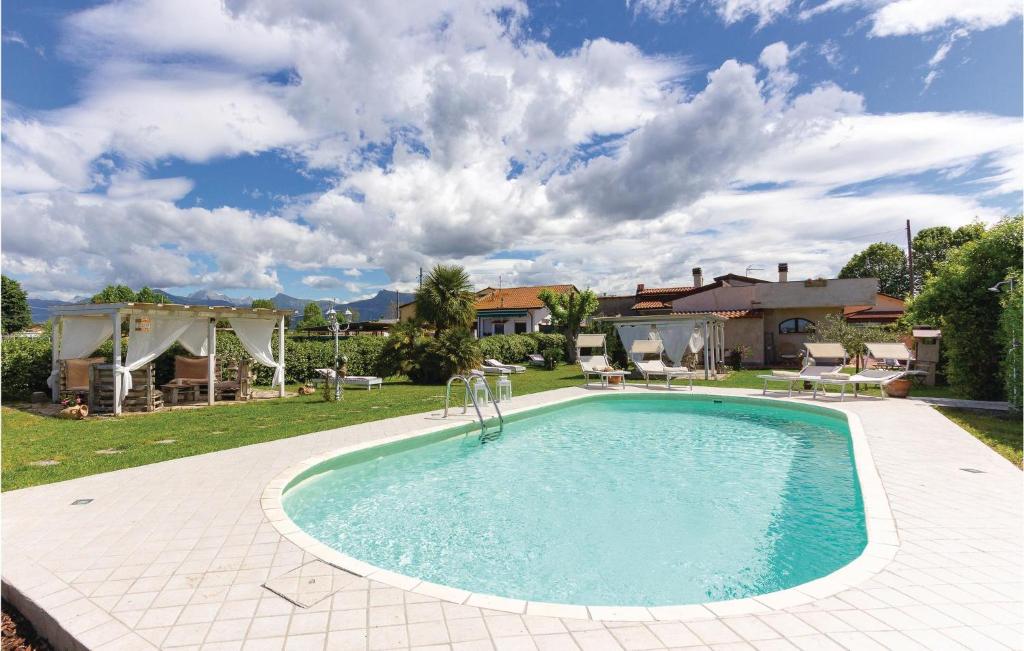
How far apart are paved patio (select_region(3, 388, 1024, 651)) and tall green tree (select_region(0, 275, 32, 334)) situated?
7539 centimetres

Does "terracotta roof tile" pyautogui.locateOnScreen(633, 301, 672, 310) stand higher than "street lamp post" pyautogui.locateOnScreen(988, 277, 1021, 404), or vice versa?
"terracotta roof tile" pyautogui.locateOnScreen(633, 301, 672, 310)

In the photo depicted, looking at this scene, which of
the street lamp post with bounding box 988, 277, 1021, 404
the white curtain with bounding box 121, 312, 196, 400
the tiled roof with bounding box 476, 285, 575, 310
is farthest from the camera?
the tiled roof with bounding box 476, 285, 575, 310

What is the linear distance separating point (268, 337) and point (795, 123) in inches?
594

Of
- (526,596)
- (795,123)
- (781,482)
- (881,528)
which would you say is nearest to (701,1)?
(795,123)

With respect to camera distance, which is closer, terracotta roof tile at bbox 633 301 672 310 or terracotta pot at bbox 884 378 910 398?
terracotta pot at bbox 884 378 910 398

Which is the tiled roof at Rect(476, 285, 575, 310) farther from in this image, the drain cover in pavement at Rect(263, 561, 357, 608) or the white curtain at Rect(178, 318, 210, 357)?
the drain cover in pavement at Rect(263, 561, 357, 608)

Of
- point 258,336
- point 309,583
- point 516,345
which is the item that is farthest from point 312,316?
point 309,583

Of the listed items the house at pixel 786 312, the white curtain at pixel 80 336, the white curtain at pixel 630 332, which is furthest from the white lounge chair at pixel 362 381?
the house at pixel 786 312

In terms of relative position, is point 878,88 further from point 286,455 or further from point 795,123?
point 286,455

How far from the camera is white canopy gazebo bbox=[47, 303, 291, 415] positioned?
11498 mm

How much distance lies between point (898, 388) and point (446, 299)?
14.2 metres

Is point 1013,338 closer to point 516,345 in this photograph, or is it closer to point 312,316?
point 516,345

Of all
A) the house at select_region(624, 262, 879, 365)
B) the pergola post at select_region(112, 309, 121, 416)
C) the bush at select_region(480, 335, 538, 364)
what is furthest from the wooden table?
the house at select_region(624, 262, 879, 365)

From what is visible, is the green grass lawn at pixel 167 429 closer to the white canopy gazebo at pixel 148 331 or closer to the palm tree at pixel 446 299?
the white canopy gazebo at pixel 148 331
